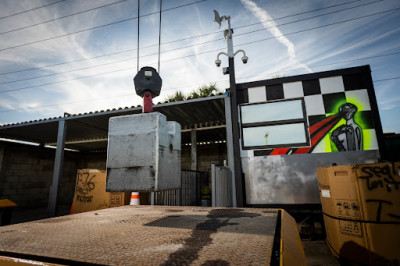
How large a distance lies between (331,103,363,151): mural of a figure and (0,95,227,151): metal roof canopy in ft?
8.16

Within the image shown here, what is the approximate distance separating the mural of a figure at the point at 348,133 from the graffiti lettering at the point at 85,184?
5758 mm

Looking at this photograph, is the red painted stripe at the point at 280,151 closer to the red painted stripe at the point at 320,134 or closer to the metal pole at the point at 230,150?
the red painted stripe at the point at 320,134

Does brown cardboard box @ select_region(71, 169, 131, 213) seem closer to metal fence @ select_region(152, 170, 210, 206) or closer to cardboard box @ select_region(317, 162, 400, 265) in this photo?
metal fence @ select_region(152, 170, 210, 206)

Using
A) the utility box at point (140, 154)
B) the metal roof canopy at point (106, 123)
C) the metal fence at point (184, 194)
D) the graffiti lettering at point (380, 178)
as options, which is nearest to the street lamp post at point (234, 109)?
the metal roof canopy at point (106, 123)

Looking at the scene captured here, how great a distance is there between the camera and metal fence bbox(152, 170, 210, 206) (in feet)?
17.1

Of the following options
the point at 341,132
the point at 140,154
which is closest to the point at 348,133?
the point at 341,132

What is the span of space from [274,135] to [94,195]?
4642mm

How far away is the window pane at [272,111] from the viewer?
14.6 feet

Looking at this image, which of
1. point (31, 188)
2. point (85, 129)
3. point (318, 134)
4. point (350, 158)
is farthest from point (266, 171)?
point (31, 188)

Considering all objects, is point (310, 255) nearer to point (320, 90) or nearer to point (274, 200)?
point (274, 200)

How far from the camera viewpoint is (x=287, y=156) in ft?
13.9

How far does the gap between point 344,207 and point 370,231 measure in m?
0.35

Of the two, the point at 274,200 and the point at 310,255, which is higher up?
the point at 274,200

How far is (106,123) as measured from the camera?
7.18 meters
